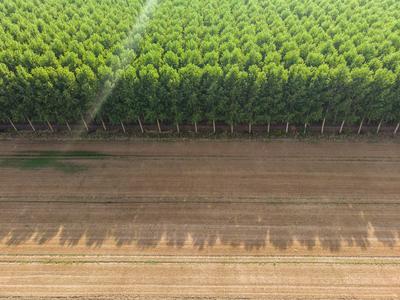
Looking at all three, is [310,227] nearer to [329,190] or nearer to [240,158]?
[329,190]

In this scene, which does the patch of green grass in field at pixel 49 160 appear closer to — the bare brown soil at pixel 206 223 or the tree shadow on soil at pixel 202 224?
the bare brown soil at pixel 206 223

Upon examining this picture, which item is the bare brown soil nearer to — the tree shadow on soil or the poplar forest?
the tree shadow on soil

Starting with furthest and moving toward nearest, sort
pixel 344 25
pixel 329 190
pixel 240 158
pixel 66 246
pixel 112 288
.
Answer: pixel 344 25, pixel 240 158, pixel 329 190, pixel 66 246, pixel 112 288

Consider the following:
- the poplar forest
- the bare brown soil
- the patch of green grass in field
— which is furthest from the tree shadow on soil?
the poplar forest

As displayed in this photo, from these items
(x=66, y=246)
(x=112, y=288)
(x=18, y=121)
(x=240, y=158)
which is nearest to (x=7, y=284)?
(x=66, y=246)

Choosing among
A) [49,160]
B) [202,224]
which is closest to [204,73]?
[202,224]

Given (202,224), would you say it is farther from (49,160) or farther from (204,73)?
(49,160)
